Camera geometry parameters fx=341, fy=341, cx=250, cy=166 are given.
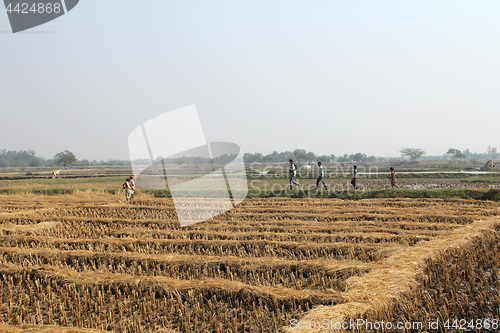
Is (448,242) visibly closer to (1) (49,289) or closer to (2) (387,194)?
(1) (49,289)

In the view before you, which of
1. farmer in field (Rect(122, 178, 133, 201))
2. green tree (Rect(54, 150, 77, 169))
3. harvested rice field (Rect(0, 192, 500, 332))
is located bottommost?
harvested rice field (Rect(0, 192, 500, 332))

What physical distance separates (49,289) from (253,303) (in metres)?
2.82

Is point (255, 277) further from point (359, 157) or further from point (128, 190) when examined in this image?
point (359, 157)

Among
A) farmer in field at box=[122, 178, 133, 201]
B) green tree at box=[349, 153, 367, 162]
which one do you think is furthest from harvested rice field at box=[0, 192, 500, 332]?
green tree at box=[349, 153, 367, 162]

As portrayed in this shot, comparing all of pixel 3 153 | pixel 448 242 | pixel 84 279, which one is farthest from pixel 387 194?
pixel 3 153

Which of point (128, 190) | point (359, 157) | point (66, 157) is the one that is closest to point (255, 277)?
point (128, 190)

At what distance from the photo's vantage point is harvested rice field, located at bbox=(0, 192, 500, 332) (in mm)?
3516

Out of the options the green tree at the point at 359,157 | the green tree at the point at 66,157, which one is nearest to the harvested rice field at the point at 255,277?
the green tree at the point at 66,157

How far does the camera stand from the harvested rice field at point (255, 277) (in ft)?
11.5

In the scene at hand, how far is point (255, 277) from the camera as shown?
4820 mm

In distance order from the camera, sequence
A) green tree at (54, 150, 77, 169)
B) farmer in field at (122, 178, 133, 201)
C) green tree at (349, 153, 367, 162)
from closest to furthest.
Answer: farmer in field at (122, 178, 133, 201) → green tree at (54, 150, 77, 169) → green tree at (349, 153, 367, 162)

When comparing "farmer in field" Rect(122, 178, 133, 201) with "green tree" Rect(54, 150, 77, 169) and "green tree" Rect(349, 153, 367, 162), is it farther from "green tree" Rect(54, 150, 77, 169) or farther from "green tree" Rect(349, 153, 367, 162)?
"green tree" Rect(349, 153, 367, 162)

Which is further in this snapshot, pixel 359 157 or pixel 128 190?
pixel 359 157

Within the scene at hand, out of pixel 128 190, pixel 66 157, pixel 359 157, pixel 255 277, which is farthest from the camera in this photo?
pixel 359 157
